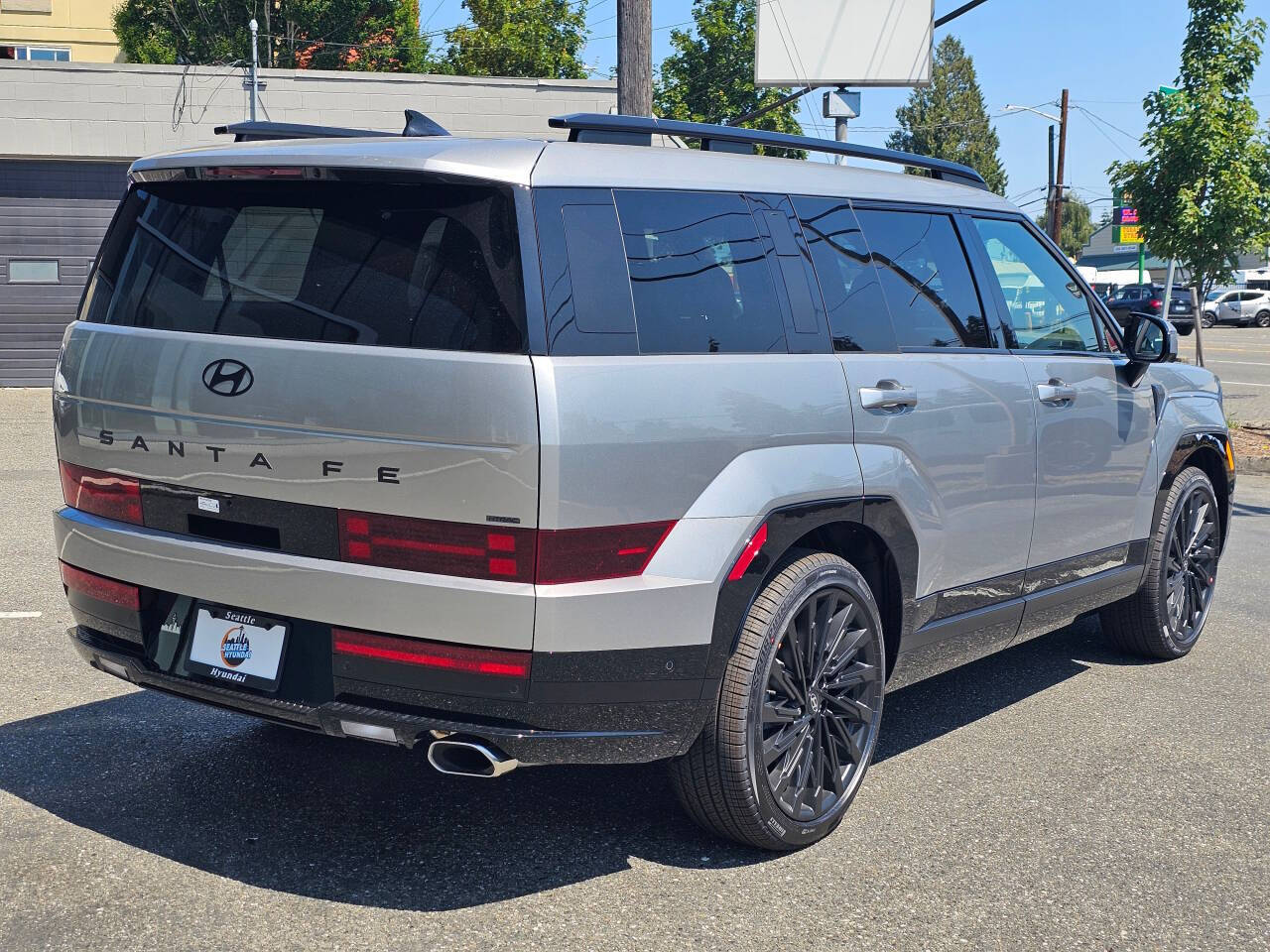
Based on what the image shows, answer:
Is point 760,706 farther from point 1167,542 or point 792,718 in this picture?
point 1167,542

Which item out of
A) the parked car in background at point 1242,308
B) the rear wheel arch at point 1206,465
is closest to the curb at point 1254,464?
the rear wheel arch at point 1206,465

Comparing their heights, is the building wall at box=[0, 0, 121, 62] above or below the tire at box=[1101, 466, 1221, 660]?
above

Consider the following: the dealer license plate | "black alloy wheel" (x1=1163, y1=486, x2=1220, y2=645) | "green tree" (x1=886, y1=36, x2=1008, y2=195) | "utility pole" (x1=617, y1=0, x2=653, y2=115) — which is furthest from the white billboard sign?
"green tree" (x1=886, y1=36, x2=1008, y2=195)

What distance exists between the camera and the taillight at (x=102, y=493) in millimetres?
3707

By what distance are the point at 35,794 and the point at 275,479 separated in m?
1.50

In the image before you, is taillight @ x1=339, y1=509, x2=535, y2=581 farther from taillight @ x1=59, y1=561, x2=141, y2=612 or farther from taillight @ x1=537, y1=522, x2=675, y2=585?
taillight @ x1=59, y1=561, x2=141, y2=612

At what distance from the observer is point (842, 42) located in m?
21.0

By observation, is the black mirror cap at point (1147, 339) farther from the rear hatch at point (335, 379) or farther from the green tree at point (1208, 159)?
the green tree at point (1208, 159)

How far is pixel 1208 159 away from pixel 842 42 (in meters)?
7.08

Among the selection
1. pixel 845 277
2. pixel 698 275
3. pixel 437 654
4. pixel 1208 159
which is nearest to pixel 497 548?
pixel 437 654

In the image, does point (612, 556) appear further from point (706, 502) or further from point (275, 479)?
point (275, 479)

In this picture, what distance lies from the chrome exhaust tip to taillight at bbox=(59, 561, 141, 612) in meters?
1.03

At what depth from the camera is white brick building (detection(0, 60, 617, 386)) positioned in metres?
17.9

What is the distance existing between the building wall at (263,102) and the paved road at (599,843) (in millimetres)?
14369
